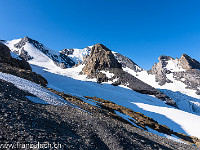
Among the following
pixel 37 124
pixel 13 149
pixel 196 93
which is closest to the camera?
pixel 13 149

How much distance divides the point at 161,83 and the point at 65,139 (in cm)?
13166

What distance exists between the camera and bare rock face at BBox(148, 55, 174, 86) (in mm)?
121037

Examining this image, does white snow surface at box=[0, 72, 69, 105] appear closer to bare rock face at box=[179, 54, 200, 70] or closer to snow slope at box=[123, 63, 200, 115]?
snow slope at box=[123, 63, 200, 115]

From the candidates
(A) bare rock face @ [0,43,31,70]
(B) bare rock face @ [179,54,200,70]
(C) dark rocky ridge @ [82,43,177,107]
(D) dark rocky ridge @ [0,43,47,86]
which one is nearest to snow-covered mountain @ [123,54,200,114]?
(B) bare rock face @ [179,54,200,70]

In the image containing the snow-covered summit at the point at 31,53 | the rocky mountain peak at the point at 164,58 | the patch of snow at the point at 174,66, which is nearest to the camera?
the patch of snow at the point at 174,66

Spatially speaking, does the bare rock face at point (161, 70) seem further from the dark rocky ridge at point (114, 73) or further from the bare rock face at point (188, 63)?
the dark rocky ridge at point (114, 73)

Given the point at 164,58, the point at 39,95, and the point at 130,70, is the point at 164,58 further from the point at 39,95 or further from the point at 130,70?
the point at 39,95

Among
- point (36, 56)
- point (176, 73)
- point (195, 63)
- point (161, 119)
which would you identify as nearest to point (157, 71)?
point (176, 73)

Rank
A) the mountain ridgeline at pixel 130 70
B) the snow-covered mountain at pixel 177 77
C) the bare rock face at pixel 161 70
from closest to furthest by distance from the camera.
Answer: the mountain ridgeline at pixel 130 70 → the snow-covered mountain at pixel 177 77 → the bare rock face at pixel 161 70

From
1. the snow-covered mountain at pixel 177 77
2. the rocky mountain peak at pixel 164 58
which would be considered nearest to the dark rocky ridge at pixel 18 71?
the snow-covered mountain at pixel 177 77

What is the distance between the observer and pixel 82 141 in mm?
7008

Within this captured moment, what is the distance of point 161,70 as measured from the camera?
133 m

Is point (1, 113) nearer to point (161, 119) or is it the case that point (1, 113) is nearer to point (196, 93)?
point (161, 119)

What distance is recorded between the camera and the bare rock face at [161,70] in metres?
121
